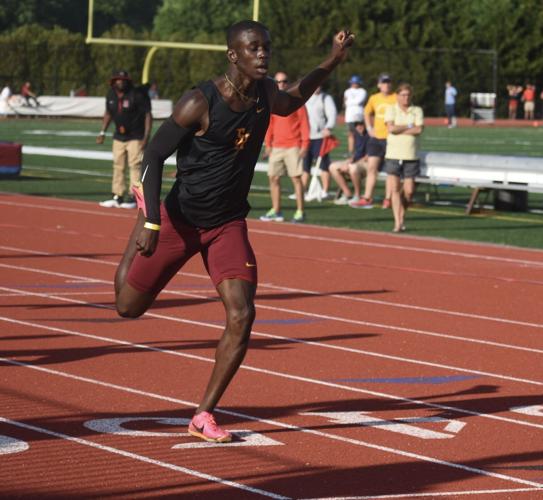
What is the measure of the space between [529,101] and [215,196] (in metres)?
60.3

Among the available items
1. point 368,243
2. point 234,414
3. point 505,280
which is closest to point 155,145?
point 234,414

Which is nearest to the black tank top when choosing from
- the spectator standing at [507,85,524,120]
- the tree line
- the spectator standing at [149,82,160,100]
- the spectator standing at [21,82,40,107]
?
the tree line

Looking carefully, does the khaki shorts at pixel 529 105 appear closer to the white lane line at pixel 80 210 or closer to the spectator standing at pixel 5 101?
the spectator standing at pixel 5 101

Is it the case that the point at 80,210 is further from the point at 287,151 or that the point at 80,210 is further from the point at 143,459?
the point at 143,459

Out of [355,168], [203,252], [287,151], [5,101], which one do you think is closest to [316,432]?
[203,252]

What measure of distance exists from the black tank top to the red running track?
3.74 ft

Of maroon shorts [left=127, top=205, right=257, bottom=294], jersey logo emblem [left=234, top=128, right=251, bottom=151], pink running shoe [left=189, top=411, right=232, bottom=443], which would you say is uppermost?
jersey logo emblem [left=234, top=128, right=251, bottom=151]

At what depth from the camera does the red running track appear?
6.88 metres

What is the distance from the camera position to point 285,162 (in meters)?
20.2

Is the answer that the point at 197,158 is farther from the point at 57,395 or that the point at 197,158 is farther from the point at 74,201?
the point at 74,201

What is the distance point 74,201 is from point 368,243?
6.88m

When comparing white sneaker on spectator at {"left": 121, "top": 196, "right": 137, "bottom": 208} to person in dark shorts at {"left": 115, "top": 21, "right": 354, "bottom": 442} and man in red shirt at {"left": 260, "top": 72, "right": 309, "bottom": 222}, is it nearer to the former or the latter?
man in red shirt at {"left": 260, "top": 72, "right": 309, "bottom": 222}

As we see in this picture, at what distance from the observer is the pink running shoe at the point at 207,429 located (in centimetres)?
747

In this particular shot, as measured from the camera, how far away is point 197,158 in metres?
7.70
